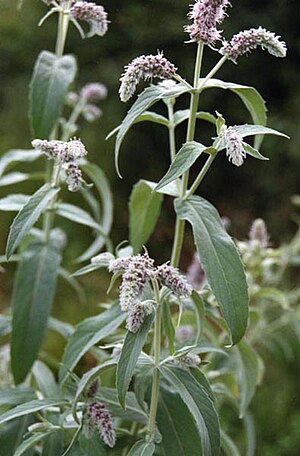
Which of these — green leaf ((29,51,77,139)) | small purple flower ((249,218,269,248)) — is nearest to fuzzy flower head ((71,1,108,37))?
green leaf ((29,51,77,139))

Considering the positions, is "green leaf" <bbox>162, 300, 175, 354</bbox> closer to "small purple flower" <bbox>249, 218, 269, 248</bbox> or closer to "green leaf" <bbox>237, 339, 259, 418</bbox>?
"green leaf" <bbox>237, 339, 259, 418</bbox>

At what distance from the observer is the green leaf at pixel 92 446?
0.61 metres

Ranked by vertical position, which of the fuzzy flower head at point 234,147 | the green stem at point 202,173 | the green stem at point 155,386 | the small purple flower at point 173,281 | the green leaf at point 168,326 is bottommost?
the green stem at point 155,386

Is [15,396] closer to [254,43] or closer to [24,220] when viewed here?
[24,220]

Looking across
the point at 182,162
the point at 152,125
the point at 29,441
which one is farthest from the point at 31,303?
the point at 152,125

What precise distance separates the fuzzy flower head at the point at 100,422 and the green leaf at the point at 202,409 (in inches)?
2.3

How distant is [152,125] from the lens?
1709 mm

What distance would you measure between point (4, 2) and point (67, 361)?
815mm

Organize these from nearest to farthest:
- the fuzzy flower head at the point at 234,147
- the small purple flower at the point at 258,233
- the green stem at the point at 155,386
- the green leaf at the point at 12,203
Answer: the fuzzy flower head at the point at 234,147 → the green stem at the point at 155,386 → the green leaf at the point at 12,203 → the small purple flower at the point at 258,233

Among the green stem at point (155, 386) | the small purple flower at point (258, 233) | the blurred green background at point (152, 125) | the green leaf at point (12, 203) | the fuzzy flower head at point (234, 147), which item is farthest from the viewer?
the blurred green background at point (152, 125)

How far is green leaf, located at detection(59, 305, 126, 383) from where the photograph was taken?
654 mm

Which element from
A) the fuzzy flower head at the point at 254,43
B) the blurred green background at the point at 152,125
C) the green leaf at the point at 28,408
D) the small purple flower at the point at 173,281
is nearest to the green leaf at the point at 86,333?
the green leaf at the point at 28,408

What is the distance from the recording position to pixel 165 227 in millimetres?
1689

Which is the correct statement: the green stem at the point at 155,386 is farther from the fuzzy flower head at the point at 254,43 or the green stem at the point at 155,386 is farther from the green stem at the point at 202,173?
the fuzzy flower head at the point at 254,43
